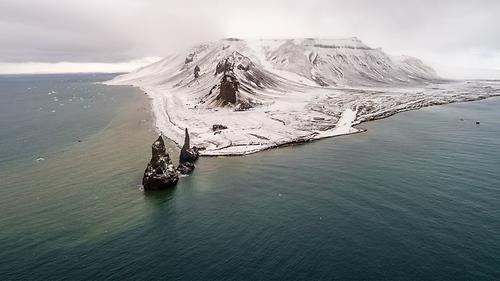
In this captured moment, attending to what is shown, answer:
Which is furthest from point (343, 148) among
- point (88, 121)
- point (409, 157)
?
point (88, 121)

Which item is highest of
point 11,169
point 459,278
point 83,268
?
point 11,169

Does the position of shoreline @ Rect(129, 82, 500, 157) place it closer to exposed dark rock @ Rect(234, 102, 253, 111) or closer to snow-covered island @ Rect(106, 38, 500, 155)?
snow-covered island @ Rect(106, 38, 500, 155)

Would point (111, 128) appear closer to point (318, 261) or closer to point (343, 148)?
point (343, 148)

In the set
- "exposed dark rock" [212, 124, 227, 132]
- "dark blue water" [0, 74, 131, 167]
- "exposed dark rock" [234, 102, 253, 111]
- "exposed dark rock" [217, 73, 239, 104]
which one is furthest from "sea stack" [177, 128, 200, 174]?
"exposed dark rock" [217, 73, 239, 104]

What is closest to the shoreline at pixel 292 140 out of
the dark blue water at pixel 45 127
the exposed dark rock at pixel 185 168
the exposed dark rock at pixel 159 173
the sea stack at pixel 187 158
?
the sea stack at pixel 187 158

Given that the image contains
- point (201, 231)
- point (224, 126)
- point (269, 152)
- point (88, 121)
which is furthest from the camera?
point (88, 121)

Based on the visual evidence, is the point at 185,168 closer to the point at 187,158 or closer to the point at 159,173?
the point at 187,158

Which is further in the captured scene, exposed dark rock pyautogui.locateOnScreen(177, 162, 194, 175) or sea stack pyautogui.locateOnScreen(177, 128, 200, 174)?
sea stack pyautogui.locateOnScreen(177, 128, 200, 174)
